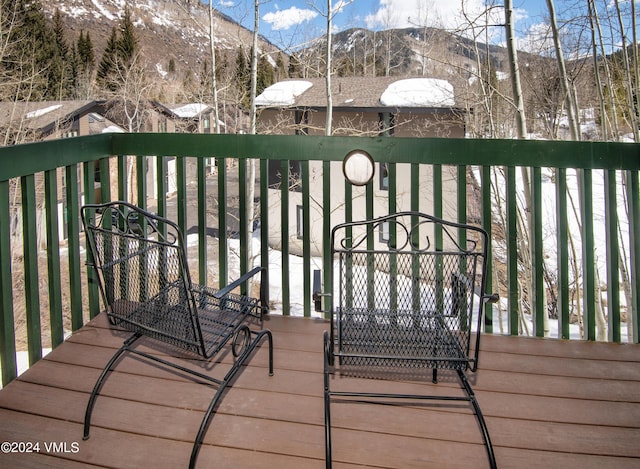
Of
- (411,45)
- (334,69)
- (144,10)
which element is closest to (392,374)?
(334,69)

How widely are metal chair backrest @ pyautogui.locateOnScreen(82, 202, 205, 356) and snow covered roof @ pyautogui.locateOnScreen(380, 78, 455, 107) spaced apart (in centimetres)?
1226

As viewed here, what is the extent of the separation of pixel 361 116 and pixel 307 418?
14461 millimetres

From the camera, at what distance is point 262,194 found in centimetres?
284

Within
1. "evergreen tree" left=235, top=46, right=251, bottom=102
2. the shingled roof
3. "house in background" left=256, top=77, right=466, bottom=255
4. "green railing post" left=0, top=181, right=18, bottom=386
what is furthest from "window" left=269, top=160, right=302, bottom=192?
"green railing post" left=0, top=181, right=18, bottom=386

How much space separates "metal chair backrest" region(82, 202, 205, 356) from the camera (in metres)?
1.73

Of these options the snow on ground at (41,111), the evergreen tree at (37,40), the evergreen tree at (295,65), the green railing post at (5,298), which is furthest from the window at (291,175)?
the evergreen tree at (37,40)

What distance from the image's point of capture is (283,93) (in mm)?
16109

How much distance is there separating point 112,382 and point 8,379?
427mm

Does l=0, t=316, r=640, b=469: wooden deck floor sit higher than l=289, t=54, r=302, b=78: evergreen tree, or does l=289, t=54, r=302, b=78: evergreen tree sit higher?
l=289, t=54, r=302, b=78: evergreen tree

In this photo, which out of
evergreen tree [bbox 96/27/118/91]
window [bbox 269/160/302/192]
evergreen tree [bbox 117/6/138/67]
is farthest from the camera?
evergreen tree [bbox 117/6/138/67]

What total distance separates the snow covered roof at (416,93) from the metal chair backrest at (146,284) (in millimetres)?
12259

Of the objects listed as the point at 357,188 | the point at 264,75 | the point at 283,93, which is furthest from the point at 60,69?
the point at 357,188

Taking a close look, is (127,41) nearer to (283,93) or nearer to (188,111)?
(188,111)

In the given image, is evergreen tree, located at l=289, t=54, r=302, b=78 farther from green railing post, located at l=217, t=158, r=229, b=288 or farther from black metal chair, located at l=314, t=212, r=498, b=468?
black metal chair, located at l=314, t=212, r=498, b=468
